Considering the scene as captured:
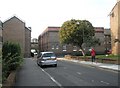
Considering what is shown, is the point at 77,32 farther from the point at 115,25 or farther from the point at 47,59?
the point at 47,59

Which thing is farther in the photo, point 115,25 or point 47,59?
point 115,25

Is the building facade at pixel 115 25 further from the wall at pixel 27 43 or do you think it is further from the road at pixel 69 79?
the wall at pixel 27 43

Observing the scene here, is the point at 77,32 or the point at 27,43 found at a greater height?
→ the point at 77,32

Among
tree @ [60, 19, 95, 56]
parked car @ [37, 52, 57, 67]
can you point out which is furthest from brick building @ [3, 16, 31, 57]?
parked car @ [37, 52, 57, 67]

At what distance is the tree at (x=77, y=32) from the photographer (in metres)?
56.4

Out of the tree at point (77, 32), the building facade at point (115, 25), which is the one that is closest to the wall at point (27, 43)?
the tree at point (77, 32)

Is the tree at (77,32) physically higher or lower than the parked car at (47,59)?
higher

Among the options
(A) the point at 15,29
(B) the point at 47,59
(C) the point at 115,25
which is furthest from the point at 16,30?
(B) the point at 47,59

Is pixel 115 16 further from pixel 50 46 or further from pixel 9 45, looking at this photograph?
pixel 50 46

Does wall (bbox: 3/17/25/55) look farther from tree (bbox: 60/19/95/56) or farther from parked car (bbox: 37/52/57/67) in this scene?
parked car (bbox: 37/52/57/67)

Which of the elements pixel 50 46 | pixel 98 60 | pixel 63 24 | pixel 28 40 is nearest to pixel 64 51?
pixel 50 46

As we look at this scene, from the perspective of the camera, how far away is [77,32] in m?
56.6

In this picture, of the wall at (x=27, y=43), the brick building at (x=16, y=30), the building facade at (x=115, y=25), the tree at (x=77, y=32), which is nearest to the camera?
the building facade at (x=115, y=25)

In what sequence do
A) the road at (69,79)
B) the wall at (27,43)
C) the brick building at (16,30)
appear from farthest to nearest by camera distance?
the wall at (27,43) → the brick building at (16,30) → the road at (69,79)
